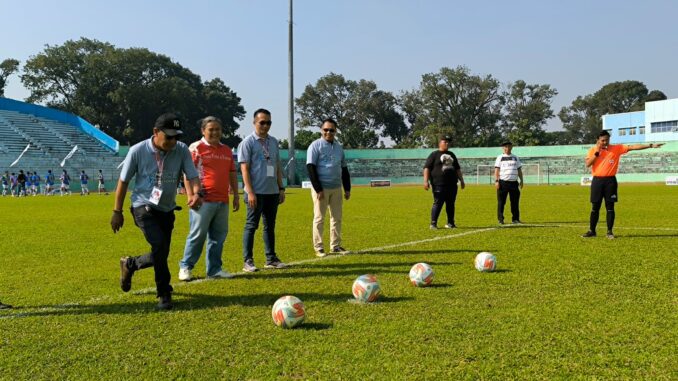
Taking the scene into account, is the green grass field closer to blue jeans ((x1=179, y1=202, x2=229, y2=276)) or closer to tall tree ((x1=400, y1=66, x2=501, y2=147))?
blue jeans ((x1=179, y1=202, x2=229, y2=276))

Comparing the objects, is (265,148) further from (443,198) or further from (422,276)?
(443,198)

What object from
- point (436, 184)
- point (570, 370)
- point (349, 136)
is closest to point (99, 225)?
point (436, 184)

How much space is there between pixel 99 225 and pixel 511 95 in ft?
263

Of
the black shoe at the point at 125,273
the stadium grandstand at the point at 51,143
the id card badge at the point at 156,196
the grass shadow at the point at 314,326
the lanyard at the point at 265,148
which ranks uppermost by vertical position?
the stadium grandstand at the point at 51,143

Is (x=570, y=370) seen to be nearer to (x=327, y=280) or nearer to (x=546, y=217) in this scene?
(x=327, y=280)

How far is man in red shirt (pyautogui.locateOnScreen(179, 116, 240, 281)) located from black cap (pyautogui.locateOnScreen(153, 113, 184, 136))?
1.15 meters

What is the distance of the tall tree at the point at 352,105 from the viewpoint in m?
89.8

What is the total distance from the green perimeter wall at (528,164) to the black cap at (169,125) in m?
52.5

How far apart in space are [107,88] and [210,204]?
71.1 metres

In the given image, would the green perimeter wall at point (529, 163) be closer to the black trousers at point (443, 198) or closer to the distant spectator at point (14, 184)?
the distant spectator at point (14, 184)

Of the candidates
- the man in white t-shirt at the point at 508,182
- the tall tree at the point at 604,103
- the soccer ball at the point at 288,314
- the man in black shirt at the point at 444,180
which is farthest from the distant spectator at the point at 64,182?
the tall tree at the point at 604,103

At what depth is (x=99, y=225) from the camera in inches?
541

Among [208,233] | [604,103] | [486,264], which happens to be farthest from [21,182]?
[604,103]

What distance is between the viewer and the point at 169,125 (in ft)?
16.8
